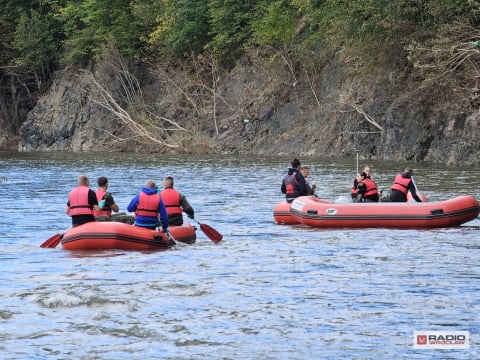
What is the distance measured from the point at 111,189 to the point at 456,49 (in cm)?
1489

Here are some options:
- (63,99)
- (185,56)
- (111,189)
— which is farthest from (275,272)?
(63,99)

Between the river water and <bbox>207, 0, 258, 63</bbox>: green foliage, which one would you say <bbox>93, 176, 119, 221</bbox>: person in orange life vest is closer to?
the river water

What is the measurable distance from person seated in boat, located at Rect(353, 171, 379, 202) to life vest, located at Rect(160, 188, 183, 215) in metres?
5.17

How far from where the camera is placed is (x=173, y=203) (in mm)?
19531

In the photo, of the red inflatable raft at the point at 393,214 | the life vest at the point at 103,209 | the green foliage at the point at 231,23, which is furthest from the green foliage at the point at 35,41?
the life vest at the point at 103,209

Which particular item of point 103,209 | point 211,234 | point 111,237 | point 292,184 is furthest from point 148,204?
point 292,184

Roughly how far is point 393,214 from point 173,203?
4.75 meters

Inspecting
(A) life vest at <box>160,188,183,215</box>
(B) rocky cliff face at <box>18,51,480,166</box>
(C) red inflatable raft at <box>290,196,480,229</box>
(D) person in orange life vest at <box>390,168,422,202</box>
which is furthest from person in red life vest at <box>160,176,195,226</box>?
(B) rocky cliff face at <box>18,51,480,166</box>

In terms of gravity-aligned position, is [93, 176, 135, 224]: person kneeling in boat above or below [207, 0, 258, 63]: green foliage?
below

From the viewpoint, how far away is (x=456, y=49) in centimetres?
3944

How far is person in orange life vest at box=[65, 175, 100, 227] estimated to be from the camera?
1823cm

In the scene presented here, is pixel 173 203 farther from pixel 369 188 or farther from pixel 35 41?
pixel 35 41

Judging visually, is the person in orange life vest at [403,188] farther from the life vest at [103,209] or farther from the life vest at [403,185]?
the life vest at [103,209]

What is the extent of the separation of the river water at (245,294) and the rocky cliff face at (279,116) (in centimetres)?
2102
